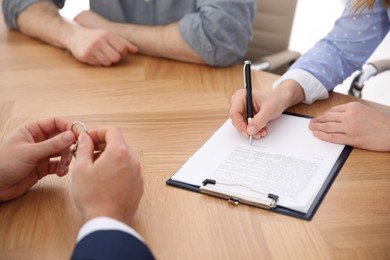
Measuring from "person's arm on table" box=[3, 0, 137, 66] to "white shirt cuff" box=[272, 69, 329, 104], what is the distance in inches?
17.8

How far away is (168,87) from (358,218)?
0.57m

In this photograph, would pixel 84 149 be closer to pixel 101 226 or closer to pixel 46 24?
pixel 101 226

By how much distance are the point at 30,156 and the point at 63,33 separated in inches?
26.5

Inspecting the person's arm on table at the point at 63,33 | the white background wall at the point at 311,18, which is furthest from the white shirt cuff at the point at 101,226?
the white background wall at the point at 311,18

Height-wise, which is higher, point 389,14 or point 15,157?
point 389,14

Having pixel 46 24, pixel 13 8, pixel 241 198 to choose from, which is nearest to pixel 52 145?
pixel 241 198

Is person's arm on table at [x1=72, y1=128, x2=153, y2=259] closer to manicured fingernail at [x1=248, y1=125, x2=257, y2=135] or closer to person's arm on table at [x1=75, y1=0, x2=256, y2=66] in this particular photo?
manicured fingernail at [x1=248, y1=125, x2=257, y2=135]

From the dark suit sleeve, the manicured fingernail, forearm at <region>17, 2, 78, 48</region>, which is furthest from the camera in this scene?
forearm at <region>17, 2, 78, 48</region>

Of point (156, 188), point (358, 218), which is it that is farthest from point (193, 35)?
point (358, 218)

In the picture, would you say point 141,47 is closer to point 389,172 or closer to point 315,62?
point 315,62

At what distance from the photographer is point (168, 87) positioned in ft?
3.52

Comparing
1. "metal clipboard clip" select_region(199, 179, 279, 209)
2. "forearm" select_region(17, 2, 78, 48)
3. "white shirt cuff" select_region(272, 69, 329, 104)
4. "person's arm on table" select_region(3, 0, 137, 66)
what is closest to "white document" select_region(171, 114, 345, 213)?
"metal clipboard clip" select_region(199, 179, 279, 209)

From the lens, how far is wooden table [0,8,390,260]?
615 millimetres

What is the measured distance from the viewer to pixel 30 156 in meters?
0.69
